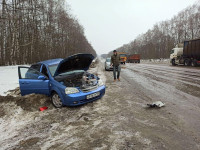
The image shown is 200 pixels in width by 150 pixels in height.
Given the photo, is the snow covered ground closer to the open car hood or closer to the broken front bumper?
the open car hood

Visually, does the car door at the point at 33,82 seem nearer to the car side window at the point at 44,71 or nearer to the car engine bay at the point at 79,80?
the car side window at the point at 44,71

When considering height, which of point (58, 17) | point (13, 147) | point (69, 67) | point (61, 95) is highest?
point (58, 17)

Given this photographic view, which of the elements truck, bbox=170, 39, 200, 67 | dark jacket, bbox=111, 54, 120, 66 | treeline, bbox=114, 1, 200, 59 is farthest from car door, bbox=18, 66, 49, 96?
treeline, bbox=114, 1, 200, 59

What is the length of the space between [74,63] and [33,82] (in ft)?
5.40

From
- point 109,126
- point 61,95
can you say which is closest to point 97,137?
point 109,126

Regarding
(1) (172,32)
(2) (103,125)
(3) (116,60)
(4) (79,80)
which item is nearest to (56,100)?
(4) (79,80)

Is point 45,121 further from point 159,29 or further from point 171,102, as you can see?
point 159,29

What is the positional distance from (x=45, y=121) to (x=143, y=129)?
8.20 ft

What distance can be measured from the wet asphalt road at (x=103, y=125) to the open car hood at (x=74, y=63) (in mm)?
1335

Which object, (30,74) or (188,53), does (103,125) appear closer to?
(30,74)

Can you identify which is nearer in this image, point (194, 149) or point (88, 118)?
point (194, 149)

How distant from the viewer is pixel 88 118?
3.29 metres

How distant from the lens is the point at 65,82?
4188mm

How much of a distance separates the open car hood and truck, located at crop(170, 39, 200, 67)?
17.5 meters
